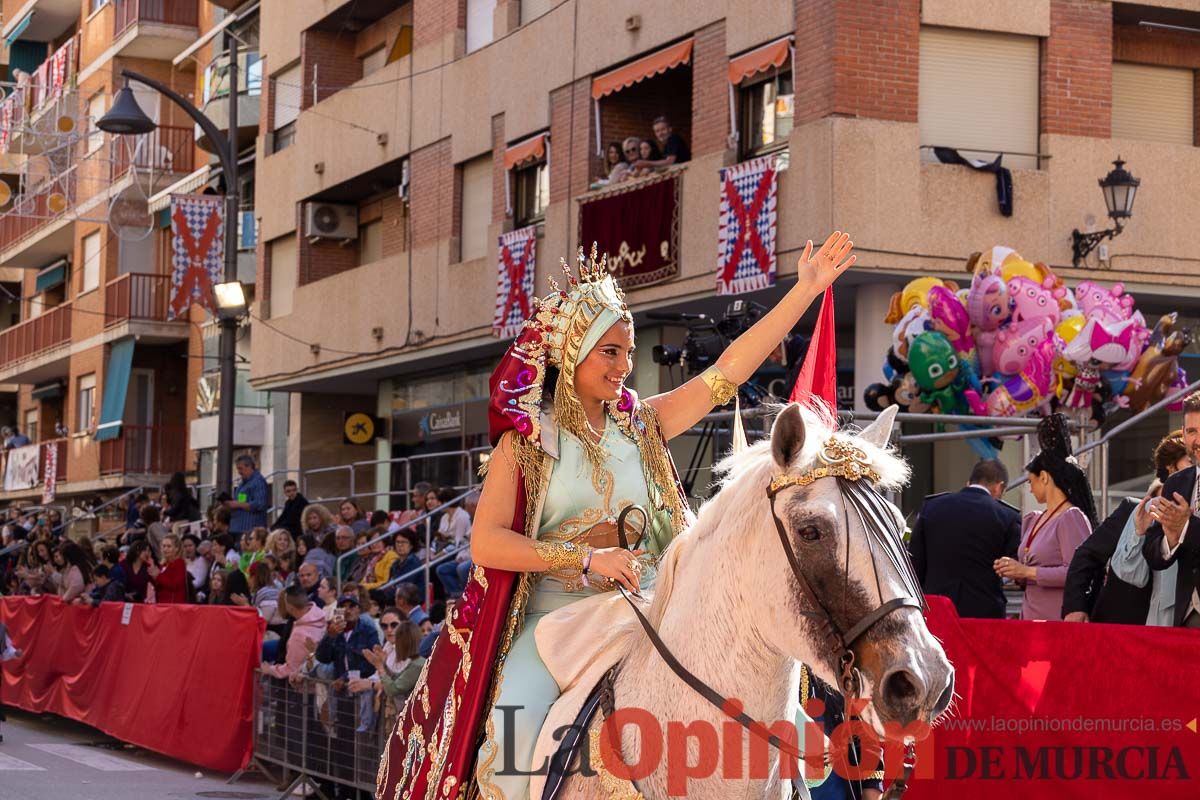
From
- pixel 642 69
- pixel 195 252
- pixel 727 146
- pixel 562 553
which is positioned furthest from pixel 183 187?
pixel 562 553

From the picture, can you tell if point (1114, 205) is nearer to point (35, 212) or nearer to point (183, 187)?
point (183, 187)

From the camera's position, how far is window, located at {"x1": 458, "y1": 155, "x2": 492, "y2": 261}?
25781 mm

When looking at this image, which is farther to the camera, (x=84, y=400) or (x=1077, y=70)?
(x=84, y=400)

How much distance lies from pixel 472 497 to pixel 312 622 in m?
4.13

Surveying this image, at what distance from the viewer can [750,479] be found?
452 centimetres

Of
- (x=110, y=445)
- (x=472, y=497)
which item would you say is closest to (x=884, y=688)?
(x=472, y=497)

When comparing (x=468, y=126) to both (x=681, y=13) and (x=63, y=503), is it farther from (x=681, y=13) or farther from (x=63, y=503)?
(x=63, y=503)

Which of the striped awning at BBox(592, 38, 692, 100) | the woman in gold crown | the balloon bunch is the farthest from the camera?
the striped awning at BBox(592, 38, 692, 100)

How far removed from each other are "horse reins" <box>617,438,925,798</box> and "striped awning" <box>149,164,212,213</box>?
34.3m

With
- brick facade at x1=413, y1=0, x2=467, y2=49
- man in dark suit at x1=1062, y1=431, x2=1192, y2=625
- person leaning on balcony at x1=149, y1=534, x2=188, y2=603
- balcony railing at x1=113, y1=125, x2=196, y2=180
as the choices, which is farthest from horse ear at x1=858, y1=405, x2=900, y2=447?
balcony railing at x1=113, y1=125, x2=196, y2=180

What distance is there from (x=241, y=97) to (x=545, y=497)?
31034mm

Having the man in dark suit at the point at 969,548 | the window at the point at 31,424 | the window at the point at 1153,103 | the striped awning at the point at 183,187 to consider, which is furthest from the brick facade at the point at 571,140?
the window at the point at 31,424

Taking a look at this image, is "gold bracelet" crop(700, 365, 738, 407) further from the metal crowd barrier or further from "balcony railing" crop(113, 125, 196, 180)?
"balcony railing" crop(113, 125, 196, 180)

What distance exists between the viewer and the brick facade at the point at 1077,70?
19.2m
